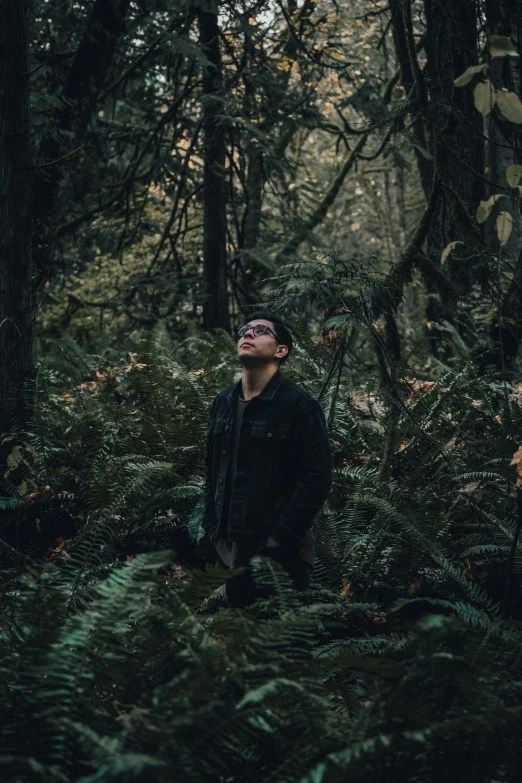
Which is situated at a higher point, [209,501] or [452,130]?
[452,130]

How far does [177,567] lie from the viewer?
5.33 m

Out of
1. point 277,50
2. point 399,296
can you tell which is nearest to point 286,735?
point 399,296

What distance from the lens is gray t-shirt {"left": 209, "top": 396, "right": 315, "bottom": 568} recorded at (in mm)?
3340

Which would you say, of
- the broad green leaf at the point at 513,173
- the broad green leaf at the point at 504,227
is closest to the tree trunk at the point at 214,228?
the broad green leaf at the point at 504,227

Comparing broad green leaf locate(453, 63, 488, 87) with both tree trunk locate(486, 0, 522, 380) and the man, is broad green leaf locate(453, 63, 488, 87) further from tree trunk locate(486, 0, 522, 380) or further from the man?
the man

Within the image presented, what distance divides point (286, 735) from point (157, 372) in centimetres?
451

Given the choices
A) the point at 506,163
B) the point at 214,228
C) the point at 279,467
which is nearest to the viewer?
the point at 279,467

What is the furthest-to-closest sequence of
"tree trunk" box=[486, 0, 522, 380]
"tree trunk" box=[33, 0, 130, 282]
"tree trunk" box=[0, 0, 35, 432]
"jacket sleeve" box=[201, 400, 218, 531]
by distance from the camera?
1. "tree trunk" box=[33, 0, 130, 282]
2. "tree trunk" box=[0, 0, 35, 432]
3. "tree trunk" box=[486, 0, 522, 380]
4. "jacket sleeve" box=[201, 400, 218, 531]

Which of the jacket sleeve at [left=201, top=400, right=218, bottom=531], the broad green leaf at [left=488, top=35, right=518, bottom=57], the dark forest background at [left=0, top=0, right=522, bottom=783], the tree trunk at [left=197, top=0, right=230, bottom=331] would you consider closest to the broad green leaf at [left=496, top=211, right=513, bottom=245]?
the dark forest background at [left=0, top=0, right=522, bottom=783]

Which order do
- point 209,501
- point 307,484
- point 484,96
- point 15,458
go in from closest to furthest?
point 484,96 < point 307,484 < point 209,501 < point 15,458

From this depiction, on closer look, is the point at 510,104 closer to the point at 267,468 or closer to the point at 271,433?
the point at 271,433

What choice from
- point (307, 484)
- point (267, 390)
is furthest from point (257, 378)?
point (307, 484)

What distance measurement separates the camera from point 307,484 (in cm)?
327

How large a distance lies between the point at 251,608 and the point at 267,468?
25.7 inches
